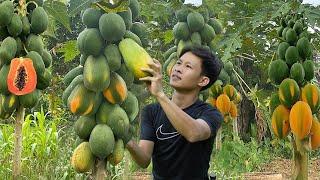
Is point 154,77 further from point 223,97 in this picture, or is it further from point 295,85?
point 223,97

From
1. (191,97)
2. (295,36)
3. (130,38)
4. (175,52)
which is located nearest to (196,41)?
(175,52)

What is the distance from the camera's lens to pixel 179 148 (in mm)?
2311

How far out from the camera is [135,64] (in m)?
1.70

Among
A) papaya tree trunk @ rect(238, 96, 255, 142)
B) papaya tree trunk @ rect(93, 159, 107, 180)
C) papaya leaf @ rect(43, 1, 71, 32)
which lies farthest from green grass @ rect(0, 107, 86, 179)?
papaya tree trunk @ rect(238, 96, 255, 142)

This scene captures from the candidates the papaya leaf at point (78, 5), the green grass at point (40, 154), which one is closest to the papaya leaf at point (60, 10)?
the papaya leaf at point (78, 5)

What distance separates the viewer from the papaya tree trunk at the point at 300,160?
317 cm

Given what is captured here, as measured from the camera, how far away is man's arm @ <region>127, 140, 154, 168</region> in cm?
219

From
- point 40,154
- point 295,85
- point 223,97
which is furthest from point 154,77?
point 40,154

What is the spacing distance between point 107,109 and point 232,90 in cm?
325

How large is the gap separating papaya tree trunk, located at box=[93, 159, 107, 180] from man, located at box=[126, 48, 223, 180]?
0.41m

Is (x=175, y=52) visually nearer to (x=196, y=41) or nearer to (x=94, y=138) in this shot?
(x=196, y=41)

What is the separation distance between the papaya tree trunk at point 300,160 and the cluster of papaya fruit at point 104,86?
1626mm

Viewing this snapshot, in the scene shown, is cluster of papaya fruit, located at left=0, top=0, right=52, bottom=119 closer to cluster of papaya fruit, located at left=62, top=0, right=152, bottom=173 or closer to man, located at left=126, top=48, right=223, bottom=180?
man, located at left=126, top=48, right=223, bottom=180

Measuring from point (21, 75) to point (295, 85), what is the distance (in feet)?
5.51
